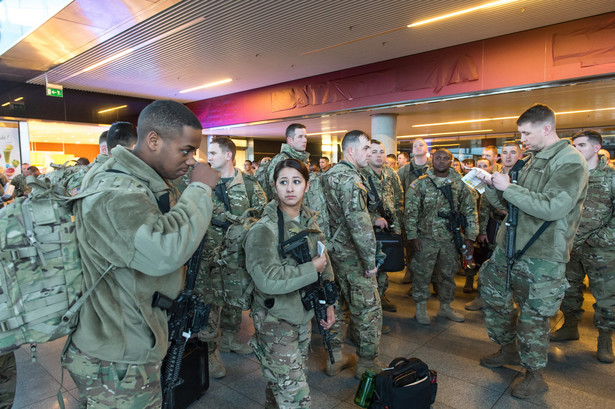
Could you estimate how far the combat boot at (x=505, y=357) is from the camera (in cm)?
310

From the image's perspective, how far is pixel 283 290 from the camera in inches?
76.9

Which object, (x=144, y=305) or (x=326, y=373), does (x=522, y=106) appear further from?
(x=144, y=305)

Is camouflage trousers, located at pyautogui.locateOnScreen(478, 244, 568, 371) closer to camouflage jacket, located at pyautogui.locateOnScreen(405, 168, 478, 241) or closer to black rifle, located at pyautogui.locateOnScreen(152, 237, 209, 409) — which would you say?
camouflage jacket, located at pyautogui.locateOnScreen(405, 168, 478, 241)

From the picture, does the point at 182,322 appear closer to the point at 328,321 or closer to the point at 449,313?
the point at 328,321

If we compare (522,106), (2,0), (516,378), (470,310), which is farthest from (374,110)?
(2,0)

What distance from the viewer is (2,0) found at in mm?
6949

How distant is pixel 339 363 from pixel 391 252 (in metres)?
1.10

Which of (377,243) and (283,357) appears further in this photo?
(377,243)

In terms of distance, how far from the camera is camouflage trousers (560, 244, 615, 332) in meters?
3.33

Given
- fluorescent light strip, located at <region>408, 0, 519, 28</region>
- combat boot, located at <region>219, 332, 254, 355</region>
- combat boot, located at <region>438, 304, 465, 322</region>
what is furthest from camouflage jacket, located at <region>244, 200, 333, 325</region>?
fluorescent light strip, located at <region>408, 0, 519, 28</region>

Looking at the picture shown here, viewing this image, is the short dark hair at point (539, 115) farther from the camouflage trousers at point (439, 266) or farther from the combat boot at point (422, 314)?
the combat boot at point (422, 314)

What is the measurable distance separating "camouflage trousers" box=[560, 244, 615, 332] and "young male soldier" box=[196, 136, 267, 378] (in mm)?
3223

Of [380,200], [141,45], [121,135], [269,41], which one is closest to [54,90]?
[141,45]

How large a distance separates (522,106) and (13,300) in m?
9.14
